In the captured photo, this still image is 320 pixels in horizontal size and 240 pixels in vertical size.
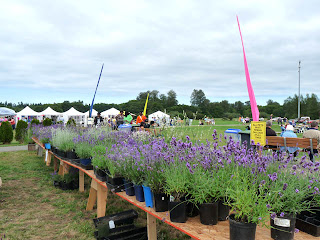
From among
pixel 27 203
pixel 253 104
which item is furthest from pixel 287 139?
pixel 27 203

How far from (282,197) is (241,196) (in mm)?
312

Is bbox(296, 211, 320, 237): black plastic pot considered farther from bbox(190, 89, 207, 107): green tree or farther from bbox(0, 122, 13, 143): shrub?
bbox(190, 89, 207, 107): green tree

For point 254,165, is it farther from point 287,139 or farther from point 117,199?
point 287,139

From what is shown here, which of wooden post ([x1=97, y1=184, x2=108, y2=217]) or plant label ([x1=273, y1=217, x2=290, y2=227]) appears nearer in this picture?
plant label ([x1=273, y1=217, x2=290, y2=227])

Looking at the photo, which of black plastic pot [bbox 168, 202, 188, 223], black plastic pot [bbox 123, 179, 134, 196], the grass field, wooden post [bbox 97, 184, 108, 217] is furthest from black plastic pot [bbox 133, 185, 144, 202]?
wooden post [bbox 97, 184, 108, 217]

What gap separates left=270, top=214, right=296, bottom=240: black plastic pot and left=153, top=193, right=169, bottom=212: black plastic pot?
0.85m

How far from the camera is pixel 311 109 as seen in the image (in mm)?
52688

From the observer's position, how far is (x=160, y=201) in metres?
2.19

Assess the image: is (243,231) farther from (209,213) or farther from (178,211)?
(178,211)

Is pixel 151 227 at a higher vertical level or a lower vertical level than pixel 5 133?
lower

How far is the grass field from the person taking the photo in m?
3.40

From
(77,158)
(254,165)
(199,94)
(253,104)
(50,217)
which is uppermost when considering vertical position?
(199,94)

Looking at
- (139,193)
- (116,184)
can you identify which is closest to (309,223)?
(139,193)

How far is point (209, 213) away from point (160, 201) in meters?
0.44
